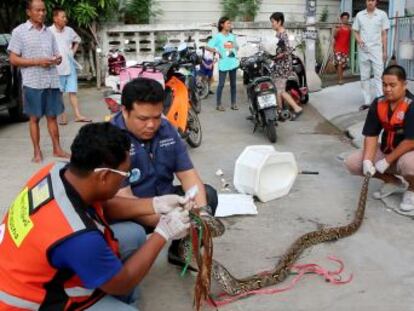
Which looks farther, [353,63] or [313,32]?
[353,63]

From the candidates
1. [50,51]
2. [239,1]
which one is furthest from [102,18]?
[50,51]

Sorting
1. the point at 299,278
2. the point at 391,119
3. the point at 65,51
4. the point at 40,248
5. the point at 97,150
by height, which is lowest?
the point at 299,278

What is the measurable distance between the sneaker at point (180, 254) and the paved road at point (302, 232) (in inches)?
2.5

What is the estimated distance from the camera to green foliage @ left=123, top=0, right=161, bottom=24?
13828 millimetres

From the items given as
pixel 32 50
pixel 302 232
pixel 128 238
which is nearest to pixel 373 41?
pixel 32 50

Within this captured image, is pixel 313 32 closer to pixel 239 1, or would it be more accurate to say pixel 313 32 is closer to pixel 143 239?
pixel 239 1

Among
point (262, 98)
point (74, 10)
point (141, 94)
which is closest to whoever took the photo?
point (141, 94)

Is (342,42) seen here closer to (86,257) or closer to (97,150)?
(97,150)

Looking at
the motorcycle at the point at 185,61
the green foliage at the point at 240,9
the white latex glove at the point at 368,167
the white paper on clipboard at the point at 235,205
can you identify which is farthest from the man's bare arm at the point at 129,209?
the green foliage at the point at 240,9

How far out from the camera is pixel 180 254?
372 centimetres

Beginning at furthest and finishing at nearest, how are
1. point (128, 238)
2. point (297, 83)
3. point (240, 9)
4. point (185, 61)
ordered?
→ 1. point (240, 9)
2. point (297, 83)
3. point (185, 61)
4. point (128, 238)

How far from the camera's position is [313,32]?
1109cm

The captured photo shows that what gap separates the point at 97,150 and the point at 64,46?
655 centimetres

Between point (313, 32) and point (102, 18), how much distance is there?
4960mm
